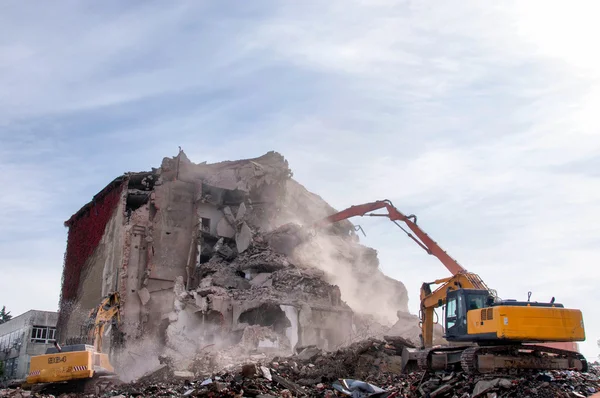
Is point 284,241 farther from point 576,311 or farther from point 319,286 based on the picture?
point 576,311

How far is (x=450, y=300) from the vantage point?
13656 mm

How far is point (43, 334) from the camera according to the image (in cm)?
3334

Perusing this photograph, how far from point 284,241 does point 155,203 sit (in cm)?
599

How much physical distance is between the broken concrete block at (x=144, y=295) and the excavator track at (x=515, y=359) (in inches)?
617

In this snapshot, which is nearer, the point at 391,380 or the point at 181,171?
the point at 391,380

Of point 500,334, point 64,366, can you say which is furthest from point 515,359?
point 64,366

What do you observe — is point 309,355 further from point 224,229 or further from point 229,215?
point 229,215

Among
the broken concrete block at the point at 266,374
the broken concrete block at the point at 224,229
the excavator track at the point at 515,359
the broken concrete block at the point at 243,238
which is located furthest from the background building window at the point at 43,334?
the excavator track at the point at 515,359

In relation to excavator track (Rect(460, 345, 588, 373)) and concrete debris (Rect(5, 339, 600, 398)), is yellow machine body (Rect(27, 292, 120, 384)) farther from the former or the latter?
excavator track (Rect(460, 345, 588, 373))

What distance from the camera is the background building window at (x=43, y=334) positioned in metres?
33.0

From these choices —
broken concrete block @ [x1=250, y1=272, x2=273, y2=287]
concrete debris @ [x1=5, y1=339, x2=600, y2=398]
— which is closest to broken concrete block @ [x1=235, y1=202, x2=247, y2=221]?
broken concrete block @ [x1=250, y1=272, x2=273, y2=287]

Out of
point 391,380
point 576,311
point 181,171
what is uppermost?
point 181,171

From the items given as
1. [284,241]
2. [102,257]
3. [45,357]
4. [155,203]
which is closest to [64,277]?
[102,257]

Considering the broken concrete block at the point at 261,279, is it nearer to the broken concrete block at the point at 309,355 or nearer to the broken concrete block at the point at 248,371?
the broken concrete block at the point at 309,355
